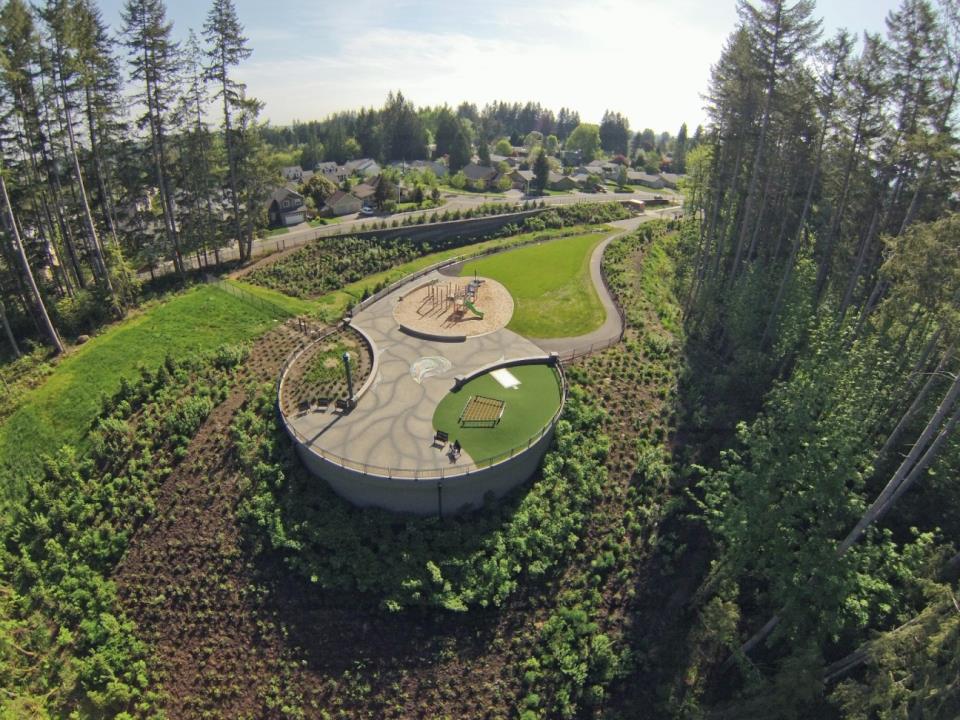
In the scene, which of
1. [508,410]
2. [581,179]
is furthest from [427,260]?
[581,179]

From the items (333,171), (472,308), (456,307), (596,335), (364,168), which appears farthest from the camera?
(364,168)

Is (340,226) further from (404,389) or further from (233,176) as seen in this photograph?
(404,389)

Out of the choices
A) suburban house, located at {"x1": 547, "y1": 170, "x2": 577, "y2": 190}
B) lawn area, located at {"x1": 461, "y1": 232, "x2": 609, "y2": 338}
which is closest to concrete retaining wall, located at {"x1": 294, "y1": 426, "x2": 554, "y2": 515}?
lawn area, located at {"x1": 461, "y1": 232, "x2": 609, "y2": 338}

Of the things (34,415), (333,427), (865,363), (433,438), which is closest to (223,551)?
(333,427)

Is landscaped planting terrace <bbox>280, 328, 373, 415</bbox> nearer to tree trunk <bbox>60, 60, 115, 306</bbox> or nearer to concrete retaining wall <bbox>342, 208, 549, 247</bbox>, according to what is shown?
tree trunk <bbox>60, 60, 115, 306</bbox>

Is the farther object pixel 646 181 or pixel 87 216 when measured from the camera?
pixel 646 181

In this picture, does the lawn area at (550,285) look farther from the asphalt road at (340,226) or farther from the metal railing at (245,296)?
the metal railing at (245,296)

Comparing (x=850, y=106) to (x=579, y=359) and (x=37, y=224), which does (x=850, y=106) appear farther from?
(x=37, y=224)
